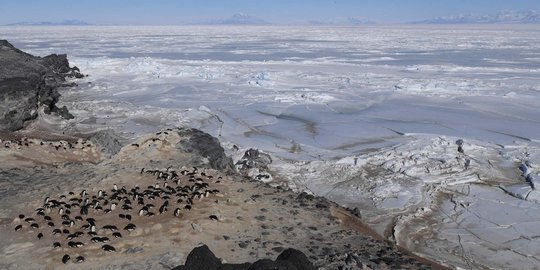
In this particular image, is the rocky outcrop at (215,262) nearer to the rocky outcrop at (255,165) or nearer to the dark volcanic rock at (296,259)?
the dark volcanic rock at (296,259)

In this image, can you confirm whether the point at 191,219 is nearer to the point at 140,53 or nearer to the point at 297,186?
the point at 297,186

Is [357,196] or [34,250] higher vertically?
[34,250]

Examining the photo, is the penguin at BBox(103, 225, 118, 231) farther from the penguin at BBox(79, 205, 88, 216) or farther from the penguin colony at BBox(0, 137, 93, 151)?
the penguin colony at BBox(0, 137, 93, 151)

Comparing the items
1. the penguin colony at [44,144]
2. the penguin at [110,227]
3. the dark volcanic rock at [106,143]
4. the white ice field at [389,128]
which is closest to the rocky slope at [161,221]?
the penguin at [110,227]

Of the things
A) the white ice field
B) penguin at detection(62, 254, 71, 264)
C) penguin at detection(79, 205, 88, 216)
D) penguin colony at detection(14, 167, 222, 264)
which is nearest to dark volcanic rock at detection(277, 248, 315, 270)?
penguin colony at detection(14, 167, 222, 264)

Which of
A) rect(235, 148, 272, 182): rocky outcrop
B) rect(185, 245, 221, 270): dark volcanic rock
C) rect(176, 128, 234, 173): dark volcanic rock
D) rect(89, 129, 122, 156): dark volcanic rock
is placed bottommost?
rect(235, 148, 272, 182): rocky outcrop

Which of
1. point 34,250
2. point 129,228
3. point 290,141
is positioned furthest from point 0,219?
point 290,141

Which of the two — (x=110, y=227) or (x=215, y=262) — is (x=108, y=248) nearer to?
(x=110, y=227)
